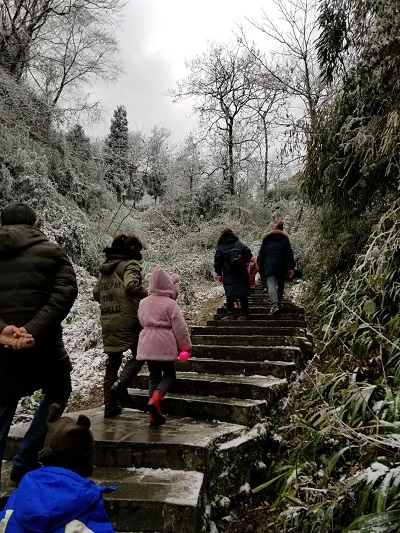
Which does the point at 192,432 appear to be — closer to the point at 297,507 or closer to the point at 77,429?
the point at 297,507

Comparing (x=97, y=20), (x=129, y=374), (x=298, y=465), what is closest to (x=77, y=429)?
(x=298, y=465)

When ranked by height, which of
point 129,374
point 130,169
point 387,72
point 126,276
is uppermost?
point 130,169

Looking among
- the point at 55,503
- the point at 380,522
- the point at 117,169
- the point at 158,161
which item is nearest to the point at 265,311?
the point at 380,522

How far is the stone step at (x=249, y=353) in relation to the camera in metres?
5.40

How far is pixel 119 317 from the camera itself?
14.1ft

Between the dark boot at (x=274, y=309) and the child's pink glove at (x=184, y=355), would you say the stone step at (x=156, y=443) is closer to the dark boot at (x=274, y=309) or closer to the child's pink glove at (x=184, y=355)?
the child's pink glove at (x=184, y=355)

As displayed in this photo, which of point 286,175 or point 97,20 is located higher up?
point 97,20

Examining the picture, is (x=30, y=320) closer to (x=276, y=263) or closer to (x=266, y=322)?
(x=266, y=322)

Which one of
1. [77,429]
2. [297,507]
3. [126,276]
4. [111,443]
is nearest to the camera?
[77,429]

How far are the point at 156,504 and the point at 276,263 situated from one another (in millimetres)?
5289

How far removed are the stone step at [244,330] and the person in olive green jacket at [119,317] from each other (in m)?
2.45

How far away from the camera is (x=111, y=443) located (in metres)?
3.44

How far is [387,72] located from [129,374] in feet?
15.4

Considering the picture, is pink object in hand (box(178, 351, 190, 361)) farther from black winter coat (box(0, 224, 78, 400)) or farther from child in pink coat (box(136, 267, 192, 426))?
black winter coat (box(0, 224, 78, 400))
